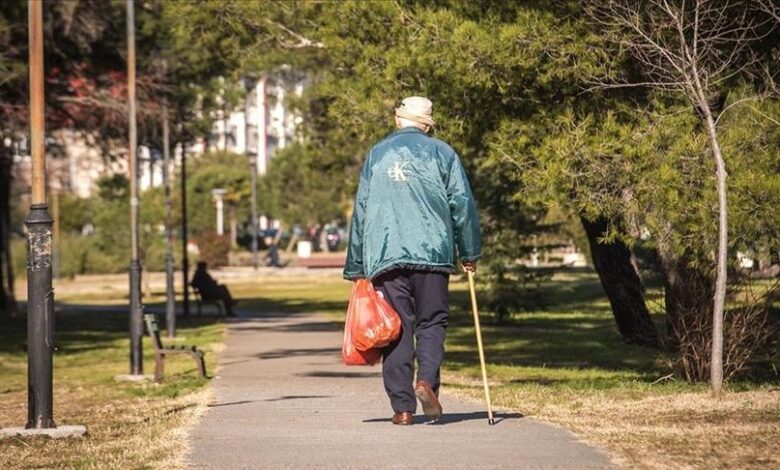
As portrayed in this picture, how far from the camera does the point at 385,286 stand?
35.6 feet

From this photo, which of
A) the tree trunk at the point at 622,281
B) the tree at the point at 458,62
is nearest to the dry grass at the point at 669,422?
the tree at the point at 458,62

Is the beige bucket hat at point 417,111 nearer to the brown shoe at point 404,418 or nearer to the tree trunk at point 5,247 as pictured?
the brown shoe at point 404,418

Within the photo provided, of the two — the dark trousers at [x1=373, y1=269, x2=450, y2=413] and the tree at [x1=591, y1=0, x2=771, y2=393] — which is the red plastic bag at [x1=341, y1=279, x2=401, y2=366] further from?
the tree at [x1=591, y1=0, x2=771, y2=393]

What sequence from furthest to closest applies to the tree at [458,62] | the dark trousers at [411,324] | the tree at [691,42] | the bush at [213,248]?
A: the bush at [213,248] → the tree at [458,62] → the tree at [691,42] → the dark trousers at [411,324]

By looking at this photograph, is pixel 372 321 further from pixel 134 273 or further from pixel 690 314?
pixel 134 273

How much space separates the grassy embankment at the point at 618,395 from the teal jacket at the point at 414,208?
1337mm

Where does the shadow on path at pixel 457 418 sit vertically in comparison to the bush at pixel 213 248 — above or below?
below

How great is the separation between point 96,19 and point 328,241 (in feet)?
238

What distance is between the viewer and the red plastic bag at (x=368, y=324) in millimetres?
10688

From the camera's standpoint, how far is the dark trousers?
10.8 metres

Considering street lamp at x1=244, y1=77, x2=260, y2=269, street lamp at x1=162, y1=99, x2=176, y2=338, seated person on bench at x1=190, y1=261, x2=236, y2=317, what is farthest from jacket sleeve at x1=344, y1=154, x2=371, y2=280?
street lamp at x1=244, y1=77, x2=260, y2=269

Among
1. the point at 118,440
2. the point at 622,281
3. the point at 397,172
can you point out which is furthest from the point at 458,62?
the point at 622,281

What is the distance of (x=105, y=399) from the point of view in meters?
17.0

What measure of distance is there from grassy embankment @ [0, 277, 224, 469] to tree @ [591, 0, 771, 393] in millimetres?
4524
